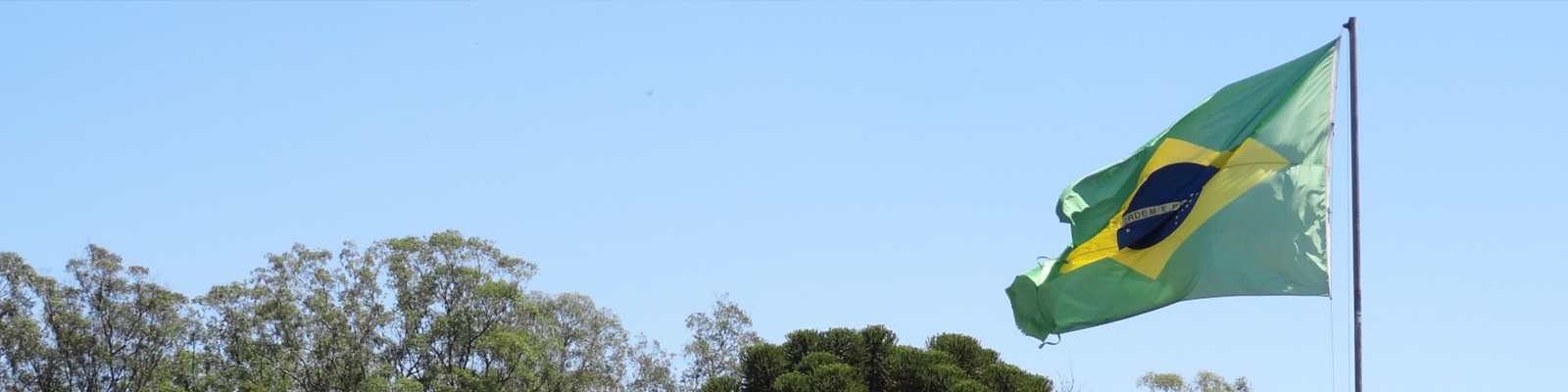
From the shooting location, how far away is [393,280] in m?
59.3

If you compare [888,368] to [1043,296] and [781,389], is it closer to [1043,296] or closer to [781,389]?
[781,389]

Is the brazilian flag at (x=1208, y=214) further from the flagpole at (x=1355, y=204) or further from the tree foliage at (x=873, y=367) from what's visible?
the tree foliage at (x=873, y=367)

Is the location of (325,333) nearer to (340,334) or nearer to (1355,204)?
(340,334)

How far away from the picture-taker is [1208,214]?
16.4 m

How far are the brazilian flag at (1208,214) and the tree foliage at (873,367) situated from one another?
17.6 metres

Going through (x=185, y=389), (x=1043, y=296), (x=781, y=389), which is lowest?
(x=1043, y=296)

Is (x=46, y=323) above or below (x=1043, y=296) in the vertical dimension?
above

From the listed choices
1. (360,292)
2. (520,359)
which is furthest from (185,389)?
(520,359)

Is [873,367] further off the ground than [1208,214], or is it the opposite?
[873,367]

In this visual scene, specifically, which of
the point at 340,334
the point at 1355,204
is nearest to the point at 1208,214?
the point at 1355,204

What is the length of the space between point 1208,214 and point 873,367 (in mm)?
21051

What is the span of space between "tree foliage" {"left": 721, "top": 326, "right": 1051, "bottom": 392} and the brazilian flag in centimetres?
1758

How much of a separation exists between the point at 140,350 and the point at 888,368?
3314cm

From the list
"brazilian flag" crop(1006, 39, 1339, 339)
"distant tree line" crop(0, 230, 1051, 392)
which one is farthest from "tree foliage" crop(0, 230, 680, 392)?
"brazilian flag" crop(1006, 39, 1339, 339)
